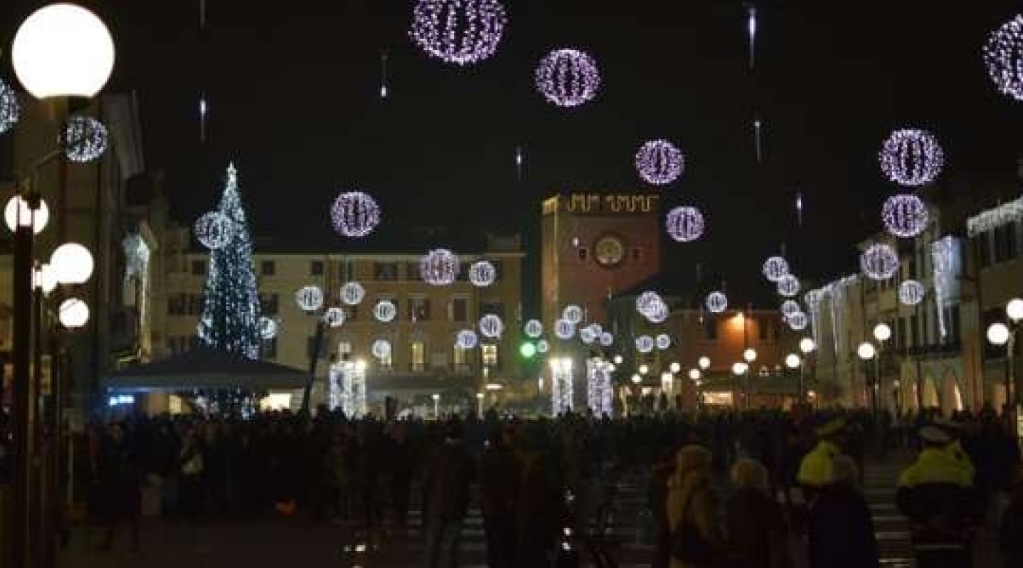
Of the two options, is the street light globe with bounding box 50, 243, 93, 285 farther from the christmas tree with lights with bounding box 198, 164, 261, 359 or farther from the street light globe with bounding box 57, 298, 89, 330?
the christmas tree with lights with bounding box 198, 164, 261, 359

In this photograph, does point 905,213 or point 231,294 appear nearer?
point 905,213

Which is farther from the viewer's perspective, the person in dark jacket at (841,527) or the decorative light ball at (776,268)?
the decorative light ball at (776,268)

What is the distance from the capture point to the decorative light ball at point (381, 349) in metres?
98.5

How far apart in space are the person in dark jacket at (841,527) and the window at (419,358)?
93.8 m

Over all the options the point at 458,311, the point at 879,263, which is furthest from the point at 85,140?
the point at 458,311

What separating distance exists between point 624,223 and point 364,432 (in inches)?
3935

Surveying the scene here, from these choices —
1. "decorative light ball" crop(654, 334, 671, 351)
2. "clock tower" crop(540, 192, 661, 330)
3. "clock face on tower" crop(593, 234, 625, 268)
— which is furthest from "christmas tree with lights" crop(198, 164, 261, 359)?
"clock face on tower" crop(593, 234, 625, 268)

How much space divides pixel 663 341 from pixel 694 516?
8650 cm

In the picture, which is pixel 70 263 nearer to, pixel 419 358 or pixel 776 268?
pixel 776 268

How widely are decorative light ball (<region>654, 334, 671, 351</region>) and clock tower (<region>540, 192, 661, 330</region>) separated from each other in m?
19.2

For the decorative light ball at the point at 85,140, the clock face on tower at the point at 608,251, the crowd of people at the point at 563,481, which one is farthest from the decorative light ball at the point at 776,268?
the clock face on tower at the point at 608,251

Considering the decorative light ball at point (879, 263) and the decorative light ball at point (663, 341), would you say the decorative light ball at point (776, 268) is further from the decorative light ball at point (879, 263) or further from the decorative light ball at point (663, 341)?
the decorative light ball at point (663, 341)

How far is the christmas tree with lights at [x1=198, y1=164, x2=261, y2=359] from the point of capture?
5597cm

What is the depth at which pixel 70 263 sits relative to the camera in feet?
54.5
